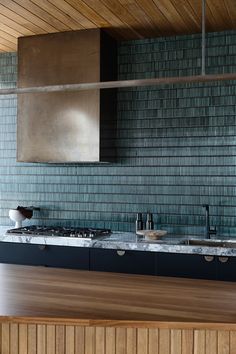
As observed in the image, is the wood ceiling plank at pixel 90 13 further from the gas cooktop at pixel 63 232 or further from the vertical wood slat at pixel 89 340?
the vertical wood slat at pixel 89 340

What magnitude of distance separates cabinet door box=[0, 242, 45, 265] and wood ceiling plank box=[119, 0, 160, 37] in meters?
2.25

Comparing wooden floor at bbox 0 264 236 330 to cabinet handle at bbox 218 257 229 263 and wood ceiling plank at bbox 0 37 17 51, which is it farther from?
wood ceiling plank at bbox 0 37 17 51

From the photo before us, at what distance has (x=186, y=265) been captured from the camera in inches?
148

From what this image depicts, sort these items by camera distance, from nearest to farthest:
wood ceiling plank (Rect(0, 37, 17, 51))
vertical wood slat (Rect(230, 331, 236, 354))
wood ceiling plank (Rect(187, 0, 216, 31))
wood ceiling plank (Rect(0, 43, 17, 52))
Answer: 1. vertical wood slat (Rect(230, 331, 236, 354))
2. wood ceiling plank (Rect(187, 0, 216, 31))
3. wood ceiling plank (Rect(0, 37, 17, 51))
4. wood ceiling plank (Rect(0, 43, 17, 52))

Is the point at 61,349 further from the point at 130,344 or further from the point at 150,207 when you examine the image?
the point at 150,207

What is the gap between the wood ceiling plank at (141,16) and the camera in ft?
12.0

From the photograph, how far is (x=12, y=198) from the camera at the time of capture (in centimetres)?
517

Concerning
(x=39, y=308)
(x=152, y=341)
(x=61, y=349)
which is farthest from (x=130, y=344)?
(x=39, y=308)

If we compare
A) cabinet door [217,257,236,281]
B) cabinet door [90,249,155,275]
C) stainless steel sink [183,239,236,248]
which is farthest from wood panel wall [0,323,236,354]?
stainless steel sink [183,239,236,248]

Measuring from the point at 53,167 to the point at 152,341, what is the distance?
3.16m

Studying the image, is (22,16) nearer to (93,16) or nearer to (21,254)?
(93,16)

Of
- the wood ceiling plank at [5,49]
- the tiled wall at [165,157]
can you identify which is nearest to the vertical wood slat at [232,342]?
the tiled wall at [165,157]

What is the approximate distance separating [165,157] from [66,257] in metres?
1.37

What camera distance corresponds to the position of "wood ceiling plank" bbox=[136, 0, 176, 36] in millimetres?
3654
